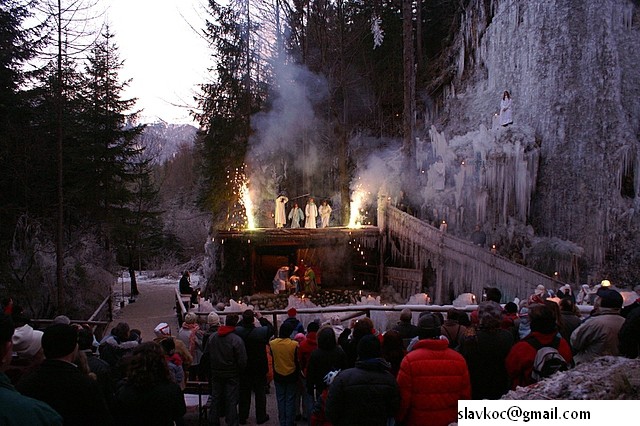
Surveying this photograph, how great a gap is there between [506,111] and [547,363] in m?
20.0

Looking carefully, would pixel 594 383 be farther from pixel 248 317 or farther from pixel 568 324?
pixel 248 317

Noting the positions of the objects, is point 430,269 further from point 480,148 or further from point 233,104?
point 233,104

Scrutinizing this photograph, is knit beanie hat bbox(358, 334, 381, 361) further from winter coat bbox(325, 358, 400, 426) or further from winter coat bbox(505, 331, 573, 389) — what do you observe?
winter coat bbox(505, 331, 573, 389)

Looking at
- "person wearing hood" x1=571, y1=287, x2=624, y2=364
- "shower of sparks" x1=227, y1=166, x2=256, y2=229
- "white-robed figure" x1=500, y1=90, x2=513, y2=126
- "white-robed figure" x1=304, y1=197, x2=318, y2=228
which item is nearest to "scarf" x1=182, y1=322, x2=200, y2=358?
"person wearing hood" x1=571, y1=287, x2=624, y2=364

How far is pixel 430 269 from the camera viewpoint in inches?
897

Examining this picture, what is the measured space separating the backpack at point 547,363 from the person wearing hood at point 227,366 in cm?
359

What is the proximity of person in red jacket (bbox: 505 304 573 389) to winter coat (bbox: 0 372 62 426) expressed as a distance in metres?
3.89

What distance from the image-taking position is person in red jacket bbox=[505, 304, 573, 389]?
190 inches

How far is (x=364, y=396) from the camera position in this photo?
419cm

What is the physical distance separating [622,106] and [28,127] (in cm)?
2251

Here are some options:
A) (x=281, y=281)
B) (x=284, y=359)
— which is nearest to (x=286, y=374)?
Answer: (x=284, y=359)

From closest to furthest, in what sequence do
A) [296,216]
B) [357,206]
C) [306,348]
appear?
[306,348]
[296,216]
[357,206]

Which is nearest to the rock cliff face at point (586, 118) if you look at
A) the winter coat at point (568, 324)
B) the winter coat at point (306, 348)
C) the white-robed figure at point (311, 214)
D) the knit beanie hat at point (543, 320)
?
the white-robed figure at point (311, 214)

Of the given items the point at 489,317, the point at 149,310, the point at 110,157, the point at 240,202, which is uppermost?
the point at 110,157
